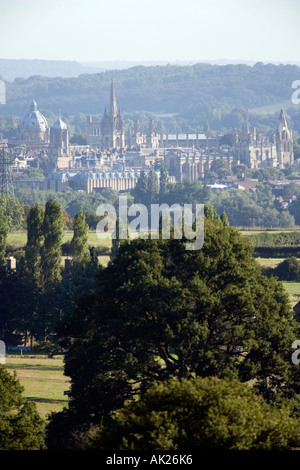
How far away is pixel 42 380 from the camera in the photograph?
3100 cm

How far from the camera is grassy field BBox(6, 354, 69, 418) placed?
2758 cm

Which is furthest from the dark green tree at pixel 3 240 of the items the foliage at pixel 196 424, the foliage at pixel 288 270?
the foliage at pixel 196 424

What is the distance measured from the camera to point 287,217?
118750mm

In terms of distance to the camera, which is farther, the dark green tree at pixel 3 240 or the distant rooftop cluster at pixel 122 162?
the distant rooftop cluster at pixel 122 162

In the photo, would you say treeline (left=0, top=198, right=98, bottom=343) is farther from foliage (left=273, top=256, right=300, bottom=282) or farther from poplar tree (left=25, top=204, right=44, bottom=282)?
foliage (left=273, top=256, right=300, bottom=282)

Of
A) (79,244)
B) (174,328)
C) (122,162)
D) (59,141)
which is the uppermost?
(174,328)

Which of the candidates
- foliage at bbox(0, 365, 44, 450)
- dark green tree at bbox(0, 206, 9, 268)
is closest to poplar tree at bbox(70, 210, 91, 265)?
dark green tree at bbox(0, 206, 9, 268)

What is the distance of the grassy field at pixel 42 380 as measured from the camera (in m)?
27.6

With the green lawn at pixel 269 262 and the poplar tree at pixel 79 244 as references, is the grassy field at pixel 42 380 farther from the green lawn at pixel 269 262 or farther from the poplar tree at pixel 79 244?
the green lawn at pixel 269 262

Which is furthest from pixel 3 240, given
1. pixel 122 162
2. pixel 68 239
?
pixel 122 162

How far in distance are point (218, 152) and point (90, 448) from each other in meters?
176

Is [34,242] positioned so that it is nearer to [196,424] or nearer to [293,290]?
[293,290]

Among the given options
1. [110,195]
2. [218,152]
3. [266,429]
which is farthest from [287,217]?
[266,429]
